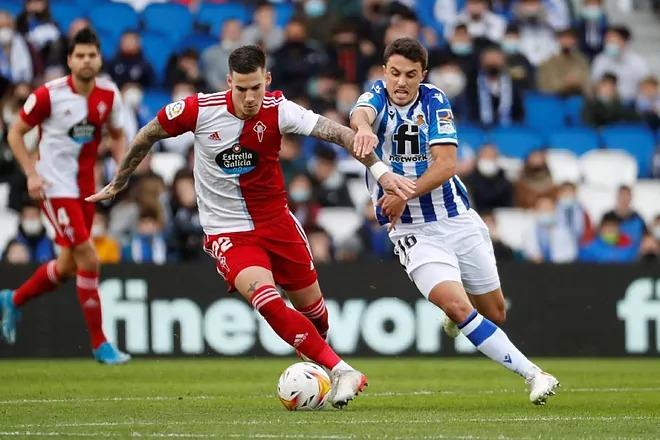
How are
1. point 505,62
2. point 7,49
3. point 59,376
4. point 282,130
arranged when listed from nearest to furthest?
point 282,130 → point 59,376 → point 7,49 → point 505,62

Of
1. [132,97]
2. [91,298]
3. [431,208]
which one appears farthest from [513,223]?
[431,208]

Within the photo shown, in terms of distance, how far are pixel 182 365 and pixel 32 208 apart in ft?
10.6

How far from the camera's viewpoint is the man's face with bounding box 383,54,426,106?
34.1 ft

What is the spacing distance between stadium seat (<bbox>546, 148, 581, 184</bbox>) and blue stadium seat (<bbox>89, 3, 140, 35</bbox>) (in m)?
6.22

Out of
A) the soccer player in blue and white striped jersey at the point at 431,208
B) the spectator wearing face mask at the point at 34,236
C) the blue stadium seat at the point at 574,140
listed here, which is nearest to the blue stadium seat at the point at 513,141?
the blue stadium seat at the point at 574,140

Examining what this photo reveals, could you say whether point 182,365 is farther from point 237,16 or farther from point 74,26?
point 237,16

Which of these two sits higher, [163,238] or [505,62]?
[505,62]

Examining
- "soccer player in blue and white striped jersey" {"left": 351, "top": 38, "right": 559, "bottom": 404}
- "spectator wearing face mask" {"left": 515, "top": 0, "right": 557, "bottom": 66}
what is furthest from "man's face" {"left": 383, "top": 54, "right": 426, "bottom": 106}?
"spectator wearing face mask" {"left": 515, "top": 0, "right": 557, "bottom": 66}

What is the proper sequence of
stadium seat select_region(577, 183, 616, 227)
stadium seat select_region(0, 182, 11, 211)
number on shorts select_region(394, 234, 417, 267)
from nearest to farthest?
number on shorts select_region(394, 234, 417, 267) < stadium seat select_region(0, 182, 11, 211) < stadium seat select_region(577, 183, 616, 227)

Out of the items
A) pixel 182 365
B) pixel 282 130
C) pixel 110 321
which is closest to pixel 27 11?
pixel 110 321

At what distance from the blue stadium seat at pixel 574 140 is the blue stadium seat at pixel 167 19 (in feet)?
18.0

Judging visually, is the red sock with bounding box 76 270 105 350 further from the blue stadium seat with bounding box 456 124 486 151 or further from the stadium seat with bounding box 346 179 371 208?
the blue stadium seat with bounding box 456 124 486 151

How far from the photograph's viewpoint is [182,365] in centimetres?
1520

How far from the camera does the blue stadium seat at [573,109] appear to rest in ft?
70.4
